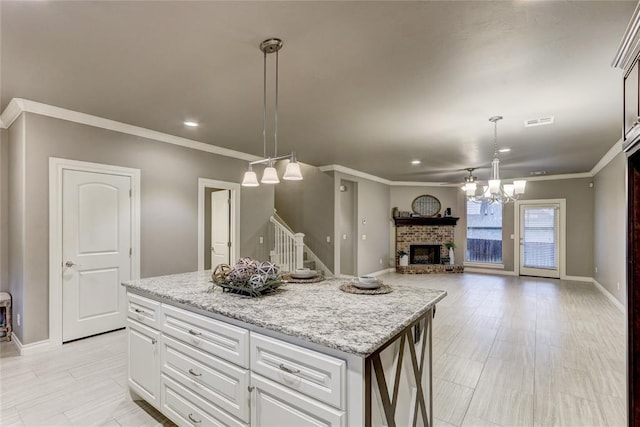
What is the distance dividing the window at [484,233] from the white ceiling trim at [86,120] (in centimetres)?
744

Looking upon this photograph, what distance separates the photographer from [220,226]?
5.74 metres

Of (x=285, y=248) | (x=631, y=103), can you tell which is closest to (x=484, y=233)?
(x=285, y=248)

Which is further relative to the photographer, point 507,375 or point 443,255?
point 443,255

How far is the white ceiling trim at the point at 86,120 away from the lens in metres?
3.28

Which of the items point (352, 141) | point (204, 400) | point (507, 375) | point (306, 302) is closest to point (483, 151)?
point (352, 141)

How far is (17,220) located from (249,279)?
327cm

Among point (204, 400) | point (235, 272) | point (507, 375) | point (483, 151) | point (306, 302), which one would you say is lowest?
point (507, 375)

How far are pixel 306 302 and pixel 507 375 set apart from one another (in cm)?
229

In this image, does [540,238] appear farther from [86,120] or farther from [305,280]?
[86,120]

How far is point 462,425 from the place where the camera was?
7.27ft

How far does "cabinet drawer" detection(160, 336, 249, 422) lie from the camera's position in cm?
164

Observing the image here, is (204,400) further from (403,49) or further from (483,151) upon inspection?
(483,151)

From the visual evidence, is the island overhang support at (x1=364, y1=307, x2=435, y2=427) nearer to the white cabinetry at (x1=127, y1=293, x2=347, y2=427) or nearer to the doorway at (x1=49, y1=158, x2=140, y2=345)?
the white cabinetry at (x1=127, y1=293, x2=347, y2=427)

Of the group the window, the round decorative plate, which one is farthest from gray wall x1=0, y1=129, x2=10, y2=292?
the window
